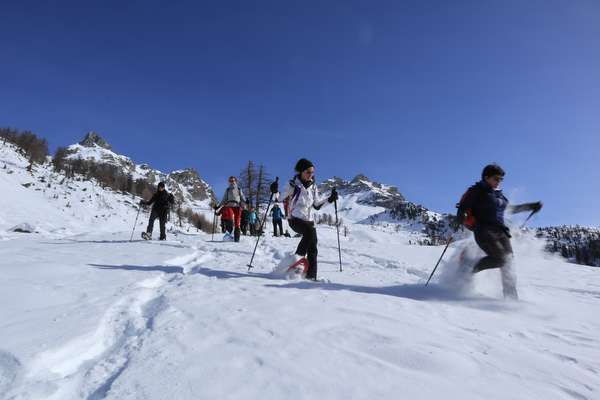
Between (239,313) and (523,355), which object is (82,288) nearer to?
(239,313)

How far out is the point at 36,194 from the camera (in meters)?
25.2

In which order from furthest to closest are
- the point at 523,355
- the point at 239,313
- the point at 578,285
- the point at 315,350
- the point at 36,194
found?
1. the point at 36,194
2. the point at 578,285
3. the point at 239,313
4. the point at 523,355
5. the point at 315,350

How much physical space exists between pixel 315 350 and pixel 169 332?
124 centimetres

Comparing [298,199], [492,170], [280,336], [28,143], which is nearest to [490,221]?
[492,170]

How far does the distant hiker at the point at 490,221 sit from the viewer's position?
509 cm

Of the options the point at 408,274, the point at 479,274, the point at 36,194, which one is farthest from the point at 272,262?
the point at 36,194

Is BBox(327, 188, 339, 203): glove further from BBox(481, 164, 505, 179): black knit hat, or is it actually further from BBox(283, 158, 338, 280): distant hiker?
BBox(481, 164, 505, 179): black knit hat

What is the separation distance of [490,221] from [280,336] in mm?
3961

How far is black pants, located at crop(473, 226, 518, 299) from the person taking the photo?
5074 mm

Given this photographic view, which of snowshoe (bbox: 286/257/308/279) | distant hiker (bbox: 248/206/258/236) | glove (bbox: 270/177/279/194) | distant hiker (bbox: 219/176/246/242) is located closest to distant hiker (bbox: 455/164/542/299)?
snowshoe (bbox: 286/257/308/279)

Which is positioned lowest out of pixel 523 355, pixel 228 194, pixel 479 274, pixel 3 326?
pixel 3 326

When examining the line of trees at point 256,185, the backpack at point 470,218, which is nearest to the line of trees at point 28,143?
the line of trees at point 256,185

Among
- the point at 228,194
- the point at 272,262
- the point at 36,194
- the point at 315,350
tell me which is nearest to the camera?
the point at 315,350

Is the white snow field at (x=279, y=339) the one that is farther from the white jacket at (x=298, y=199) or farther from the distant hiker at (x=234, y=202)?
the distant hiker at (x=234, y=202)
